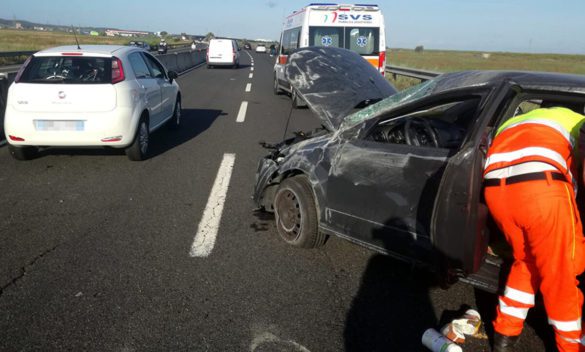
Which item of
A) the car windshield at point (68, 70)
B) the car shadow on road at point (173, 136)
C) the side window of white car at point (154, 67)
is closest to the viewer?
the car windshield at point (68, 70)

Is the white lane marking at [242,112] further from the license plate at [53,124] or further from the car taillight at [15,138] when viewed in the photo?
the car taillight at [15,138]

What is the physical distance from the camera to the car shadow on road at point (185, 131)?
758 cm

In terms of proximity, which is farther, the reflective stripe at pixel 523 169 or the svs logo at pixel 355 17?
the svs logo at pixel 355 17

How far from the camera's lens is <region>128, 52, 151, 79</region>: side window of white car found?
664cm

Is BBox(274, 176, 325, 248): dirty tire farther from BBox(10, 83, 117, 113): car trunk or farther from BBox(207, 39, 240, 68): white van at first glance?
BBox(207, 39, 240, 68): white van

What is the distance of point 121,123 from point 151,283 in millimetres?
3361

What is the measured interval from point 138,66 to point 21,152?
6.70ft

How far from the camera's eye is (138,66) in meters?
6.88

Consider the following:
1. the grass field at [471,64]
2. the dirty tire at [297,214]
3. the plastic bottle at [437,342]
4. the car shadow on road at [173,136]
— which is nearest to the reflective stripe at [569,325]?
the plastic bottle at [437,342]

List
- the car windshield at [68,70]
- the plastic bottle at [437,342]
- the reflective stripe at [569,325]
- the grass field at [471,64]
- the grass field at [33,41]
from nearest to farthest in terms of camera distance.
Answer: the reflective stripe at [569,325], the plastic bottle at [437,342], the car windshield at [68,70], the grass field at [471,64], the grass field at [33,41]

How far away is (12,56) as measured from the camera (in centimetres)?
2702

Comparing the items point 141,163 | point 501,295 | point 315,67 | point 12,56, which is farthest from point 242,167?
point 12,56

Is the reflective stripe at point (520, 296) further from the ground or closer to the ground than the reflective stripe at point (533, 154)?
closer to the ground

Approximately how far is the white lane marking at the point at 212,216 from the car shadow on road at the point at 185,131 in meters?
1.56
